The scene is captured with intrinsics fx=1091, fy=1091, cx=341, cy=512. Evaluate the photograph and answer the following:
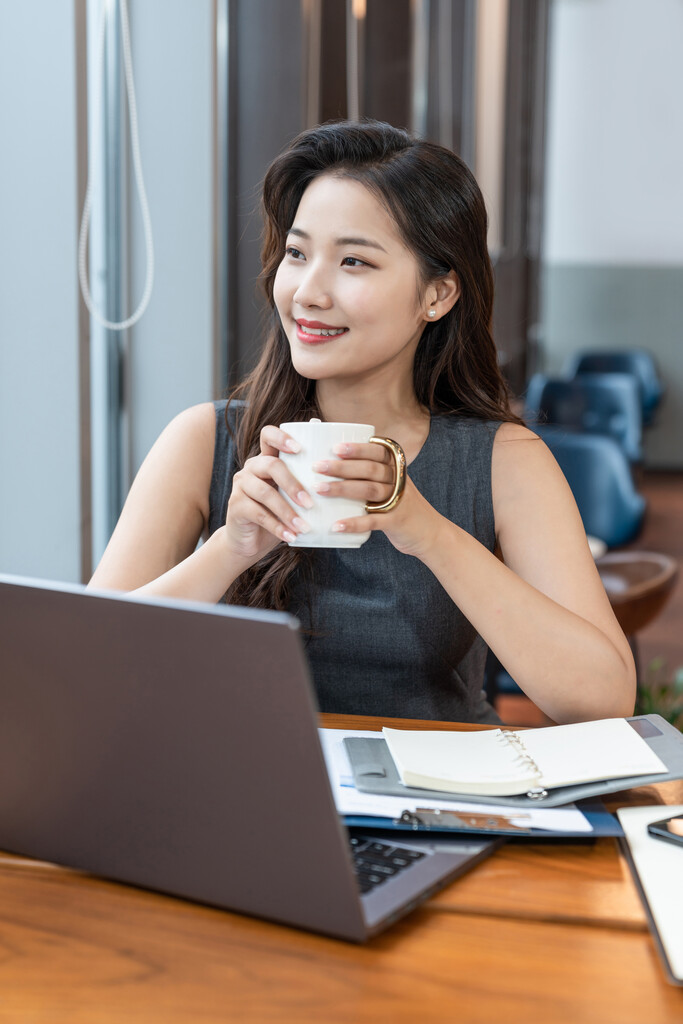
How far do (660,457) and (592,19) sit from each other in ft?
10.8

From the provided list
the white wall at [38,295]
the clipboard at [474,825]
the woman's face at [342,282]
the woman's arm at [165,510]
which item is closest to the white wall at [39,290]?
the white wall at [38,295]

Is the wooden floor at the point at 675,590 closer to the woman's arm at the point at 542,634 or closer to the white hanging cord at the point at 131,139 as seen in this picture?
the white hanging cord at the point at 131,139

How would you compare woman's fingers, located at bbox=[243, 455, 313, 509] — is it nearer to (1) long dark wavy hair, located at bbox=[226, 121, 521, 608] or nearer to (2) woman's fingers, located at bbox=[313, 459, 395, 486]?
(2) woman's fingers, located at bbox=[313, 459, 395, 486]

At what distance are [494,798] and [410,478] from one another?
1.98 ft

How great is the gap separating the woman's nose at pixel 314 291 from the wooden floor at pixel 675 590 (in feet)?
6.31

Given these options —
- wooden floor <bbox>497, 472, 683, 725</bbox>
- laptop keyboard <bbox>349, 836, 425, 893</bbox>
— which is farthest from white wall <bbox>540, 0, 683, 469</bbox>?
laptop keyboard <bbox>349, 836, 425, 893</bbox>

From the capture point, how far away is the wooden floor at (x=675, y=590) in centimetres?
324

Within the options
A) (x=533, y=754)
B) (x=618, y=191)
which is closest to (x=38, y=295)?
(x=533, y=754)

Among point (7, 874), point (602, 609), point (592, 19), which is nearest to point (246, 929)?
point (7, 874)

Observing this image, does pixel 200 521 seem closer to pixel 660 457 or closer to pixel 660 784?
pixel 660 784

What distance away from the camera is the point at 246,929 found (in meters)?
0.70

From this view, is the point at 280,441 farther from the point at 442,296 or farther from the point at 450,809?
the point at 442,296

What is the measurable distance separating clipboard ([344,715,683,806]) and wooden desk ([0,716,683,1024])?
0.08 m

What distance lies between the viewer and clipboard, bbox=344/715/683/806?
854 mm
